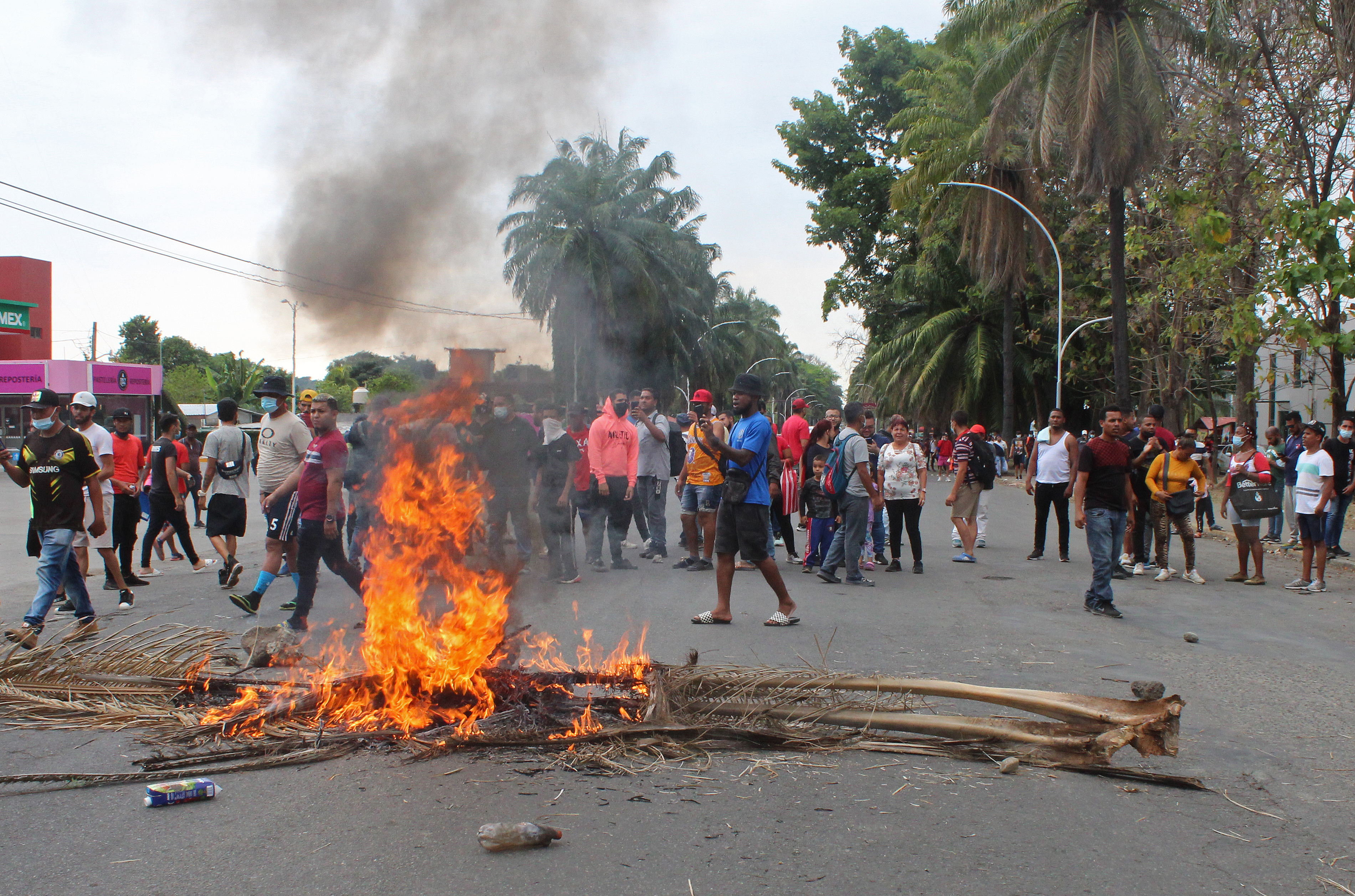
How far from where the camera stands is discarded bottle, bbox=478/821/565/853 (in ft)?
10.3

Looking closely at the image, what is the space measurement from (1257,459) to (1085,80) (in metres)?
10.6

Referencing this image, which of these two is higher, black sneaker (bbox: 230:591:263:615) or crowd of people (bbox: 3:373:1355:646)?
crowd of people (bbox: 3:373:1355:646)

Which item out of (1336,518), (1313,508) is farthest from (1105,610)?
(1336,518)

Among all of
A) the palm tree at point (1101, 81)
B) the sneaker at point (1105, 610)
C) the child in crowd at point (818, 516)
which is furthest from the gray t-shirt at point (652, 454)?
the palm tree at point (1101, 81)

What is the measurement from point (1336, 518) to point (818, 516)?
6341mm

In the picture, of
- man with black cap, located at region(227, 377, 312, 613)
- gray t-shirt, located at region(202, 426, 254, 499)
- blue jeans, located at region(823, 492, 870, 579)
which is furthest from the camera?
blue jeans, located at region(823, 492, 870, 579)

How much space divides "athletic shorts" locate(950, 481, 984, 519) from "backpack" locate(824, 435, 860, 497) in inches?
91.2

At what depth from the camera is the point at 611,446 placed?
10086 mm

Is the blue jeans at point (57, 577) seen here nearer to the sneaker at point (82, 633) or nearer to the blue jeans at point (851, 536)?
the sneaker at point (82, 633)

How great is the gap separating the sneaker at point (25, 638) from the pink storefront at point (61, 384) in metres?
29.6

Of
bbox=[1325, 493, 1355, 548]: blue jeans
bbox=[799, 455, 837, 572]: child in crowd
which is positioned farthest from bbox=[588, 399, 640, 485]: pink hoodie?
bbox=[1325, 493, 1355, 548]: blue jeans

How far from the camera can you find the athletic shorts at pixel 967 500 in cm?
1095

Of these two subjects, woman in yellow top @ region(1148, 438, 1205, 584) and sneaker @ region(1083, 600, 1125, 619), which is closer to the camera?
sneaker @ region(1083, 600, 1125, 619)

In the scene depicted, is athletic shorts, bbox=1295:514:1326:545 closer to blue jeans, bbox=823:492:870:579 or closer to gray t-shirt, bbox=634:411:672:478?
blue jeans, bbox=823:492:870:579
